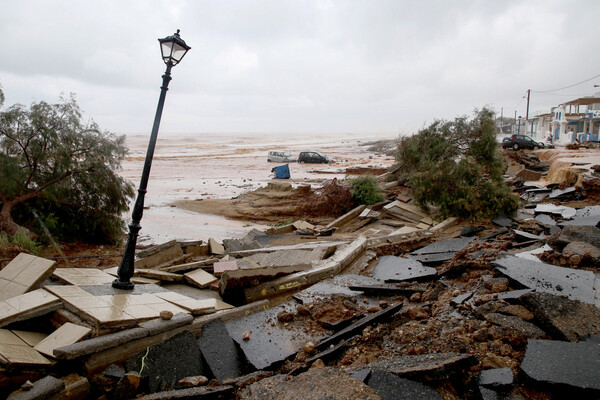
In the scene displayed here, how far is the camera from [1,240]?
34.6ft

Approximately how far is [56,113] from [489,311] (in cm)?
1398

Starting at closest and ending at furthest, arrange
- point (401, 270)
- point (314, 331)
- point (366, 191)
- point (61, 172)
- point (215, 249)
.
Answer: point (314, 331)
point (401, 270)
point (215, 249)
point (61, 172)
point (366, 191)

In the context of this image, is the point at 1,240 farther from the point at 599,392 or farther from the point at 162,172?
the point at 162,172

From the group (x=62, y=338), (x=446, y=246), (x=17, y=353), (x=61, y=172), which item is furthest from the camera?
(x=61, y=172)

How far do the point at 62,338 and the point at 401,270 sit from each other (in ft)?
17.9

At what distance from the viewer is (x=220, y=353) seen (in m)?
4.81

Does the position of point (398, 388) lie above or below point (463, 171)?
below

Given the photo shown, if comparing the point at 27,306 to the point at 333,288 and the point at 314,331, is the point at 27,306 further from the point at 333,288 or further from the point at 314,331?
the point at 333,288

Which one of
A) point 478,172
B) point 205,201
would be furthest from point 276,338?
point 205,201

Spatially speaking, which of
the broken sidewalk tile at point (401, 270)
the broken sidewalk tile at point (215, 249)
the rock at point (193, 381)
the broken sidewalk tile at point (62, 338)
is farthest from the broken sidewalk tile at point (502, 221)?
the broken sidewalk tile at point (62, 338)

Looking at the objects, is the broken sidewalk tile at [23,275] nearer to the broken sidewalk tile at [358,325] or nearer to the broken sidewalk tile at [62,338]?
the broken sidewalk tile at [62,338]

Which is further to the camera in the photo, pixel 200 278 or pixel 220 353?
pixel 200 278

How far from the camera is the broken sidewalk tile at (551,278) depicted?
16.6ft

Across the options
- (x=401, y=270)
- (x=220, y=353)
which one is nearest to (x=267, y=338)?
(x=220, y=353)
